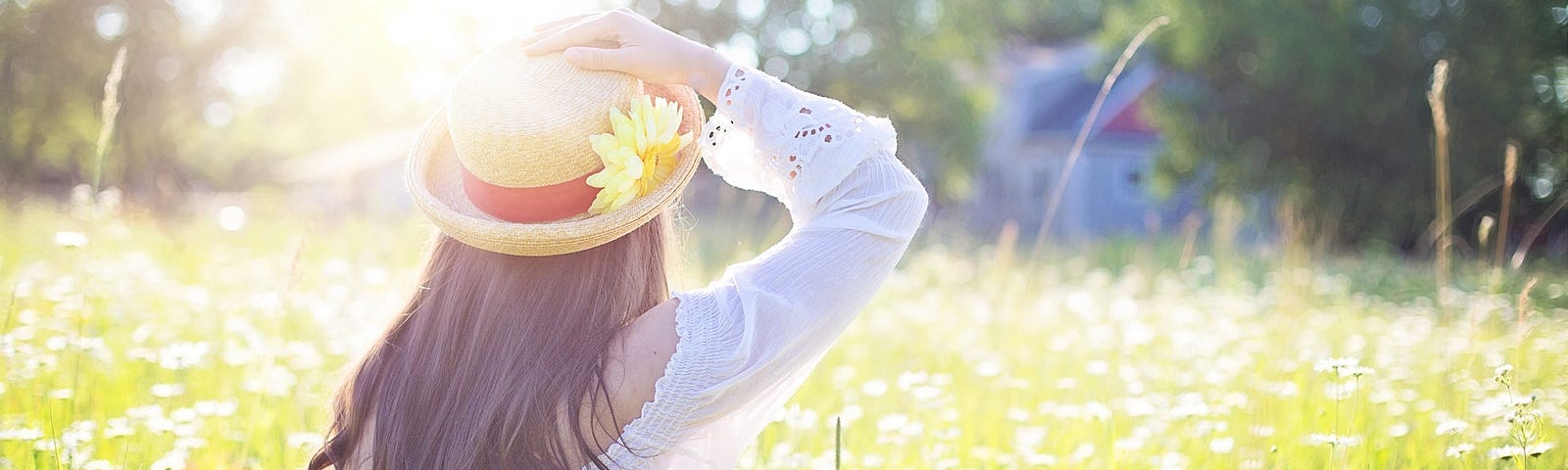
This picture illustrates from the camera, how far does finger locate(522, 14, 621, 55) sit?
1.54m

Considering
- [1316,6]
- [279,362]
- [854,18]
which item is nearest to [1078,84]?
[854,18]

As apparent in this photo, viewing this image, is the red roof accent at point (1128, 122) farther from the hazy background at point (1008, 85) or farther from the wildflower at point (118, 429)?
the wildflower at point (118, 429)

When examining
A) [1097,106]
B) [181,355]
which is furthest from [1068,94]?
[181,355]

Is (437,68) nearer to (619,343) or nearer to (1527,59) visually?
(1527,59)

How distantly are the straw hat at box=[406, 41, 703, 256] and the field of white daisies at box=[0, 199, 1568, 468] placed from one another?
1.06 ft

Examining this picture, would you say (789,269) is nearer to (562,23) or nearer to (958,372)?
(562,23)

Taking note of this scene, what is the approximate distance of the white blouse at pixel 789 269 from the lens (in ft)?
4.83

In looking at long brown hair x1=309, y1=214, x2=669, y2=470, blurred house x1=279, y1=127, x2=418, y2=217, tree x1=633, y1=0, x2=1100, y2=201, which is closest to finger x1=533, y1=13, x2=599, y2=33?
long brown hair x1=309, y1=214, x2=669, y2=470

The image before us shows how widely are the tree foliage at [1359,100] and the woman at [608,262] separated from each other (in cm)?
1207

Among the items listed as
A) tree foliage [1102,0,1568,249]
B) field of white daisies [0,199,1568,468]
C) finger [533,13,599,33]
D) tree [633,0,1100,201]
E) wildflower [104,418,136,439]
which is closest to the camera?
finger [533,13,599,33]

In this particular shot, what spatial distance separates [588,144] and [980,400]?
7.13 ft

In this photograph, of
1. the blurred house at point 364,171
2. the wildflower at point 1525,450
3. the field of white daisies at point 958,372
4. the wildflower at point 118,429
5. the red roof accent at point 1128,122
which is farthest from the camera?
the blurred house at point 364,171

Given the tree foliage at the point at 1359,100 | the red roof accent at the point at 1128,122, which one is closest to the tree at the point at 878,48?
the red roof accent at the point at 1128,122

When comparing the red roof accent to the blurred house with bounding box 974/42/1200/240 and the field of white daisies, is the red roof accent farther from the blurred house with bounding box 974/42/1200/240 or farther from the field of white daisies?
the field of white daisies
